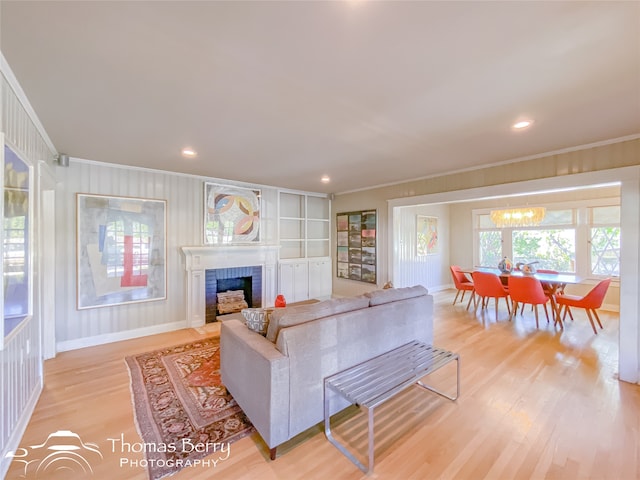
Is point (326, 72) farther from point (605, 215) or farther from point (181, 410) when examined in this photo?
point (605, 215)

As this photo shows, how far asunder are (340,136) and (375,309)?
5.72ft

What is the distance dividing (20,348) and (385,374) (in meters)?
2.75

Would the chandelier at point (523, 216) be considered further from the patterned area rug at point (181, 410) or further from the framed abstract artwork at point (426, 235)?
the patterned area rug at point (181, 410)

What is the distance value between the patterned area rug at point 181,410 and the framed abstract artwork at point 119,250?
3.55 feet

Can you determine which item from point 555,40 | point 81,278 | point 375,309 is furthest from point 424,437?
point 81,278

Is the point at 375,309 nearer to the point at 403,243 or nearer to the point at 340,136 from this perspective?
the point at 340,136

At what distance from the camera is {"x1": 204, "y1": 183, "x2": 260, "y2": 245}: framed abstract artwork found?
14.9 ft

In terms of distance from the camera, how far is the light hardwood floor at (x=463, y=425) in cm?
165

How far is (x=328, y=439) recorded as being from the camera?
1.90 m

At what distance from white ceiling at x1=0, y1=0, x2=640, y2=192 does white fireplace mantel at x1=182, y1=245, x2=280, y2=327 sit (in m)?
1.88

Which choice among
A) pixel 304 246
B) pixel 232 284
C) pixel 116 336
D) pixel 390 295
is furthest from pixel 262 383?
pixel 304 246

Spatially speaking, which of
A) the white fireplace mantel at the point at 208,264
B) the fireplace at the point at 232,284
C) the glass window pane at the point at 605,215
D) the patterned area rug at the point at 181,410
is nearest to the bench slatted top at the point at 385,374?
the patterned area rug at the point at 181,410

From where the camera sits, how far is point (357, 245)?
5.93 meters

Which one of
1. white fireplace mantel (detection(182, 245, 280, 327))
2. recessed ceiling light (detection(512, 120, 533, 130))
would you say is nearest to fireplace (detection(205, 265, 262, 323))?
white fireplace mantel (detection(182, 245, 280, 327))
